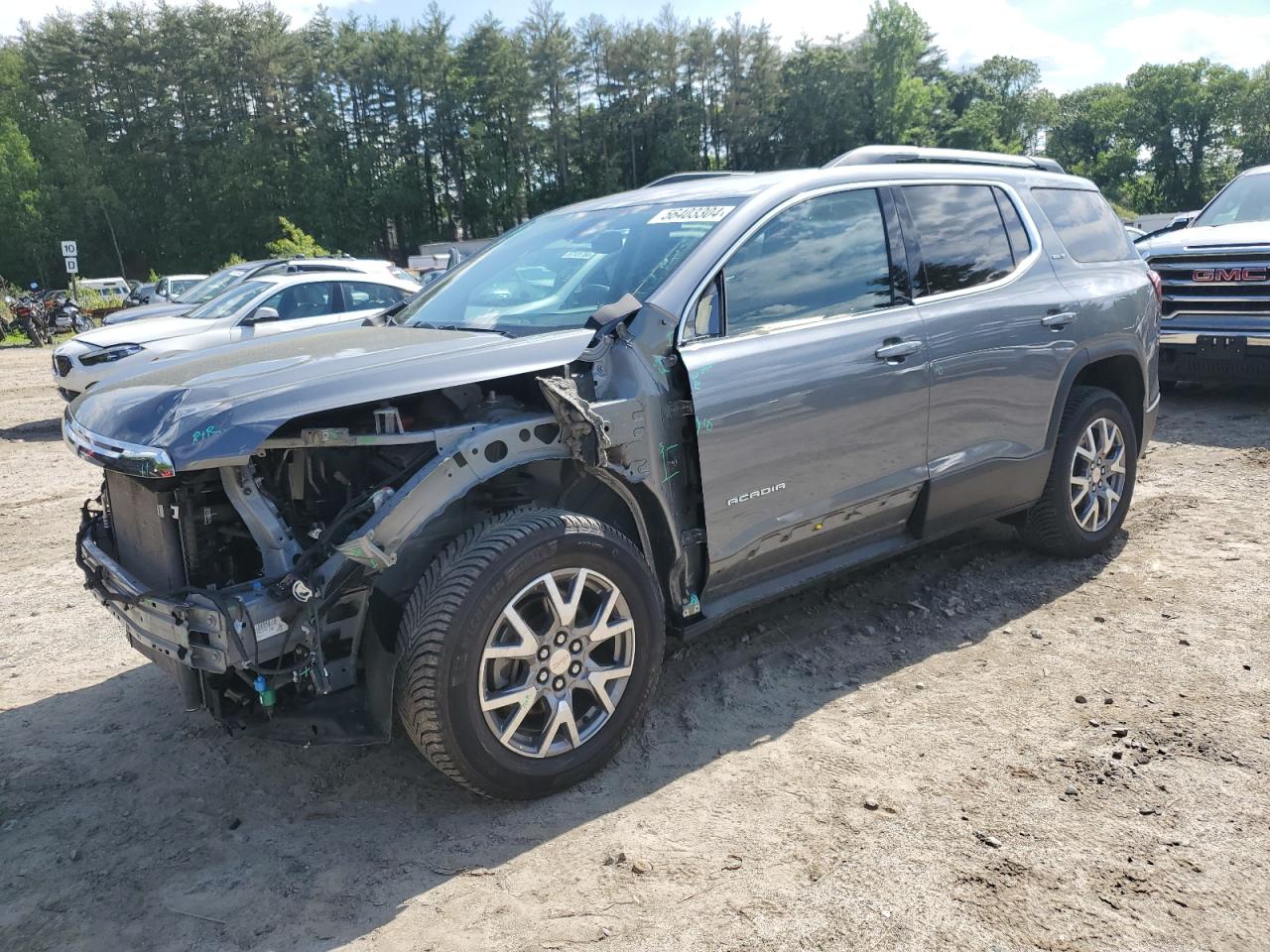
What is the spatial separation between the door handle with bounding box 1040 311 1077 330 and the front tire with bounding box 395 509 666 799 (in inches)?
101

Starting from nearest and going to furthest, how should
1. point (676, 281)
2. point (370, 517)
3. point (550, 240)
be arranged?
point (370, 517) < point (676, 281) < point (550, 240)

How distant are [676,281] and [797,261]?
24.6 inches

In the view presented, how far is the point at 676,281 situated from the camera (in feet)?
11.3

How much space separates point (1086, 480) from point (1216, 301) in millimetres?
5061

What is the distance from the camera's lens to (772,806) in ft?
10.1

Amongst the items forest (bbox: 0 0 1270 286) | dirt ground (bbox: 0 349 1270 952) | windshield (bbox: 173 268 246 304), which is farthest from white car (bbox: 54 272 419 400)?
forest (bbox: 0 0 1270 286)

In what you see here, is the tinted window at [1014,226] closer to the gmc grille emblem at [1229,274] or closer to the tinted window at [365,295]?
the gmc grille emblem at [1229,274]

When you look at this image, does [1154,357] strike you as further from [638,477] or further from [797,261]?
[638,477]

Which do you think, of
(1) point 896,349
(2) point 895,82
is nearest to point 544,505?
(1) point 896,349

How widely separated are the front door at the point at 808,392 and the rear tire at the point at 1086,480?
115cm

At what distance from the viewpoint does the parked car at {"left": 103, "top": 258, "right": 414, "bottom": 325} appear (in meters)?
12.5

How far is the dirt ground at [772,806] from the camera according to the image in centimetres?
259

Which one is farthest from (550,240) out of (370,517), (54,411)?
(54,411)

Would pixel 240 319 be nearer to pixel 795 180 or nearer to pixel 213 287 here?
pixel 213 287
